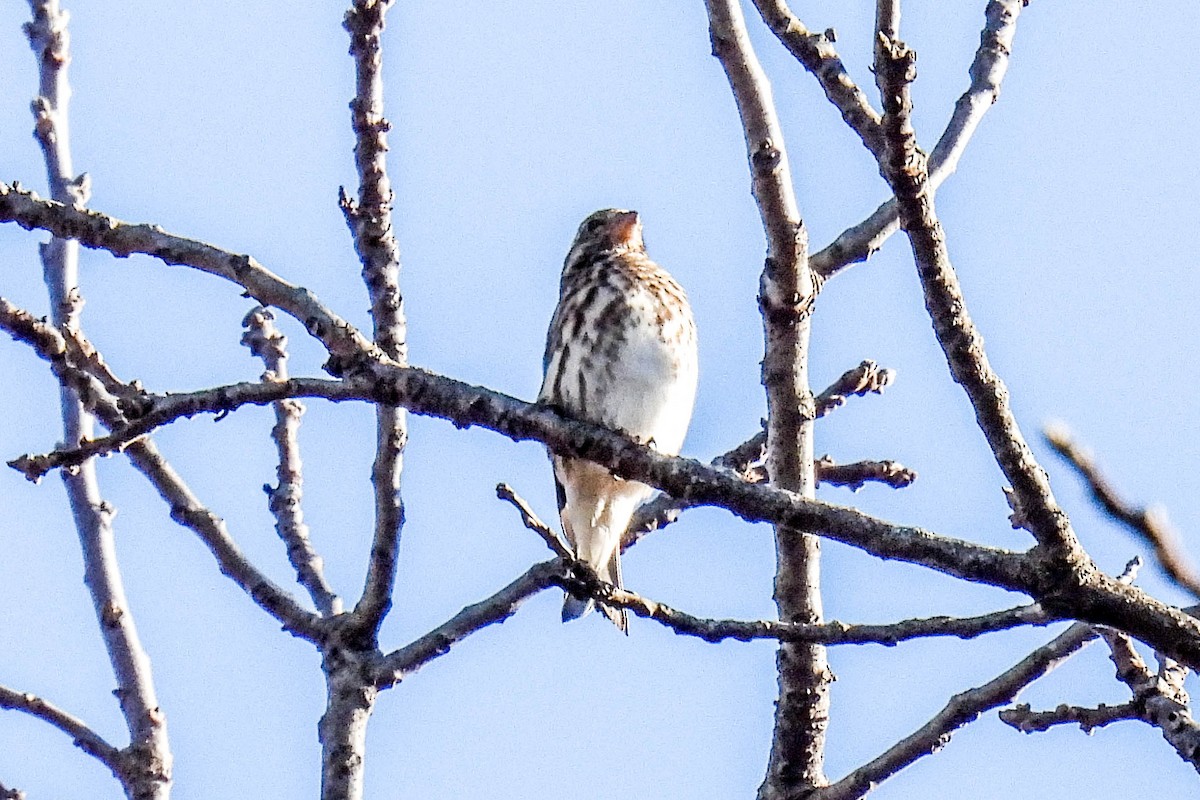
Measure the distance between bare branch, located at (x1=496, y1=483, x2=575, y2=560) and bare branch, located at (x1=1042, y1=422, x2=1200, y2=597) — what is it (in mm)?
1602

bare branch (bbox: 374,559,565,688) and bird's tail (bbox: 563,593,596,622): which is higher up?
bird's tail (bbox: 563,593,596,622)

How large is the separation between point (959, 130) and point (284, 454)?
2.36 meters

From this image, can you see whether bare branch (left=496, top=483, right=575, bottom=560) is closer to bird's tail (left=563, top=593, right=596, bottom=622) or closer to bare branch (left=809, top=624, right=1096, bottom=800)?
bare branch (left=809, top=624, right=1096, bottom=800)

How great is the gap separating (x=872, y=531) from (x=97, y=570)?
2677 mm

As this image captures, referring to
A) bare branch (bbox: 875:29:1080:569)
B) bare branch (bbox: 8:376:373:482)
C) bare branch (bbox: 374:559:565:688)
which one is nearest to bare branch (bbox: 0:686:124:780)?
bare branch (bbox: 374:559:565:688)

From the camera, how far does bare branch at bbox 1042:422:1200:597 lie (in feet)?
4.99

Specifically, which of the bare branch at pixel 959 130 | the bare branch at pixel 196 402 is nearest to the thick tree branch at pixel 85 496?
the bare branch at pixel 196 402

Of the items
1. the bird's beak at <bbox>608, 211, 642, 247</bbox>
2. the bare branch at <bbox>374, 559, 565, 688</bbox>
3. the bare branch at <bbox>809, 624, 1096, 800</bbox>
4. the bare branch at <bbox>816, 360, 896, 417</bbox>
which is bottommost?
the bare branch at <bbox>809, 624, 1096, 800</bbox>

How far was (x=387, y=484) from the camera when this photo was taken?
4445 mm

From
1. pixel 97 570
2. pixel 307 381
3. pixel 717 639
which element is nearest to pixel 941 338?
pixel 717 639

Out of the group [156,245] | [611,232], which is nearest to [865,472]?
[156,245]

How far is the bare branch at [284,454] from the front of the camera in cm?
518

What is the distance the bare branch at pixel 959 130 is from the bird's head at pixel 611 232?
304cm

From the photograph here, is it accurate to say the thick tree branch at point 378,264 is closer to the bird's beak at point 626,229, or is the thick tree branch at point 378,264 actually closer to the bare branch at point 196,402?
the bare branch at point 196,402
